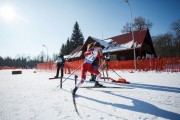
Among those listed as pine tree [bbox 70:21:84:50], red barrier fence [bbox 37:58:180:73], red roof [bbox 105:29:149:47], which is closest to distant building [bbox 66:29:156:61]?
red roof [bbox 105:29:149:47]

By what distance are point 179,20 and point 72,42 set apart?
3769 cm

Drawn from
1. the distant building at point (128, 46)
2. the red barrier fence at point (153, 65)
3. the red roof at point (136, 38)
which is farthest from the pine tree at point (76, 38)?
the red barrier fence at point (153, 65)

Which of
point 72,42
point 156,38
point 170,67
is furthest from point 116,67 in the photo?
point 156,38

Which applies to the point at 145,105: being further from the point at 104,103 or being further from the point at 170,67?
the point at 170,67

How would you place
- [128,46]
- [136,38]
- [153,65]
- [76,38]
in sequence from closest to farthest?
[153,65]
[128,46]
[136,38]
[76,38]

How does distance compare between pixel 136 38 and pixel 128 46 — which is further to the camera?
pixel 136 38

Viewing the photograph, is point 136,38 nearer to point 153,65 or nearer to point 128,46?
point 128,46

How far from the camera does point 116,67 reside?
2055 centimetres

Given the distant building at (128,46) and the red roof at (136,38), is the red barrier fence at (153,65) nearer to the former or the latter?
the distant building at (128,46)

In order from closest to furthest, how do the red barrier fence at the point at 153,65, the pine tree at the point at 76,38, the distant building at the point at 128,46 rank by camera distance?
the red barrier fence at the point at 153,65 < the distant building at the point at 128,46 < the pine tree at the point at 76,38

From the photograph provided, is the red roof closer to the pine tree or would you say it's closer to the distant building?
the distant building

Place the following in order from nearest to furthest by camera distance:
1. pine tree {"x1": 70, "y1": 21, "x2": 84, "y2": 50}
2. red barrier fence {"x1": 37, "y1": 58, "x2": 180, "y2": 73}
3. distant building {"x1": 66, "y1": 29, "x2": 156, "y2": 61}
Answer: red barrier fence {"x1": 37, "y1": 58, "x2": 180, "y2": 73} → distant building {"x1": 66, "y1": 29, "x2": 156, "y2": 61} → pine tree {"x1": 70, "y1": 21, "x2": 84, "y2": 50}

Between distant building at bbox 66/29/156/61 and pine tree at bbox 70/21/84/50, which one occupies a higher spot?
pine tree at bbox 70/21/84/50

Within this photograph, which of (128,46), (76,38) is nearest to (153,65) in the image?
(128,46)
